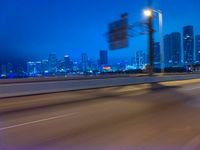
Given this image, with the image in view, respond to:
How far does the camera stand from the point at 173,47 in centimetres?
12369

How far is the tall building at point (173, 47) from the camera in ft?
400

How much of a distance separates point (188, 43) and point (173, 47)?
7.62 metres

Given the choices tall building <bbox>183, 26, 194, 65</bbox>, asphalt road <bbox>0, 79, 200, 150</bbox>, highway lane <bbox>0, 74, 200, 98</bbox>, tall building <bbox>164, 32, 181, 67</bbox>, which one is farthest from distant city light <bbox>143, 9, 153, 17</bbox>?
tall building <bbox>164, 32, 181, 67</bbox>

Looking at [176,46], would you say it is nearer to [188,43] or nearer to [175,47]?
[175,47]

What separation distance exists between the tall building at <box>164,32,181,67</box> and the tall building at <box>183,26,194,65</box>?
4828 millimetres

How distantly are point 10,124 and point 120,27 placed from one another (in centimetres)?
2924

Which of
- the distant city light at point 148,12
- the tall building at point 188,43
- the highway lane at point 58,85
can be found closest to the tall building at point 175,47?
the tall building at point 188,43

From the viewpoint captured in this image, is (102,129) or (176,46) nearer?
(102,129)

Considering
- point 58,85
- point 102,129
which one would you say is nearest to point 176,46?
point 58,85

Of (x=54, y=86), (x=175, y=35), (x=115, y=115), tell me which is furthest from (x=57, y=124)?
(x=175, y=35)

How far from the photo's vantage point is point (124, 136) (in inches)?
305

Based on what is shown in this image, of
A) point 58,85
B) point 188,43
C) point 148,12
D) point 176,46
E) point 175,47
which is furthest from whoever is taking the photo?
point 175,47

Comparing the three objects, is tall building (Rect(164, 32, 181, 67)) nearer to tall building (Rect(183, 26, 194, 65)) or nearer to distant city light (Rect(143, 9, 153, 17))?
tall building (Rect(183, 26, 194, 65))

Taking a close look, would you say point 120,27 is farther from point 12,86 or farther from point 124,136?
point 124,136
